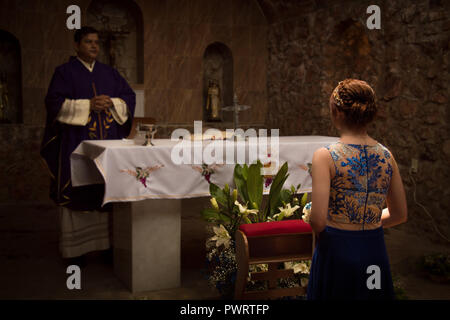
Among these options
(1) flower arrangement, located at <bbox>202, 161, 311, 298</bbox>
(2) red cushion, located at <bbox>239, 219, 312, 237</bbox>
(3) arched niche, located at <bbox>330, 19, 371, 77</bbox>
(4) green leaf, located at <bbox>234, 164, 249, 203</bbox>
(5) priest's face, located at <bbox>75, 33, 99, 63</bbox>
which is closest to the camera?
(2) red cushion, located at <bbox>239, 219, 312, 237</bbox>

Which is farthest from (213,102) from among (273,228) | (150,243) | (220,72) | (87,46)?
(273,228)

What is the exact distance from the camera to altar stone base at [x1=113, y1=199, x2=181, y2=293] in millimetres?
3699

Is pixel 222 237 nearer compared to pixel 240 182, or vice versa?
pixel 222 237

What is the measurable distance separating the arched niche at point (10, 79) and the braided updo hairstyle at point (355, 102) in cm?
638

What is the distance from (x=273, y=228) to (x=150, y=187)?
3.16ft

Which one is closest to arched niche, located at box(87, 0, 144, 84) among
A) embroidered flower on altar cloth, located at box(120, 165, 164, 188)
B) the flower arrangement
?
embroidered flower on altar cloth, located at box(120, 165, 164, 188)

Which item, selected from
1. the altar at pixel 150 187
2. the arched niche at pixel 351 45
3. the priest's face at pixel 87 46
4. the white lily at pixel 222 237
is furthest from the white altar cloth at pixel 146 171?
the arched niche at pixel 351 45

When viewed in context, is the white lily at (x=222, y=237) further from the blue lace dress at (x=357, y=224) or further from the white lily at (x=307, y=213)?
the blue lace dress at (x=357, y=224)

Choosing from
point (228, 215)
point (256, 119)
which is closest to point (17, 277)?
point (228, 215)

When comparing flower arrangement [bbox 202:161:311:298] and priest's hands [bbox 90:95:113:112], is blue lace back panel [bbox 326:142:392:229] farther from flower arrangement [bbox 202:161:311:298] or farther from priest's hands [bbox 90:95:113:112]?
priest's hands [bbox 90:95:113:112]

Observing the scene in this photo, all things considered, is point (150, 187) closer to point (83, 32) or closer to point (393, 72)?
point (83, 32)

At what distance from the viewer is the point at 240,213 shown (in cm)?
344

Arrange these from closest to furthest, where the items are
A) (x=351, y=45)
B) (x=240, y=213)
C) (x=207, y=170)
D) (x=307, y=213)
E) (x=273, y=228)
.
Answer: (x=307, y=213)
(x=273, y=228)
(x=240, y=213)
(x=207, y=170)
(x=351, y=45)

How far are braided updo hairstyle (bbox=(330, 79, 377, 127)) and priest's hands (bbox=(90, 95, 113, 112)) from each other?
2952 mm
